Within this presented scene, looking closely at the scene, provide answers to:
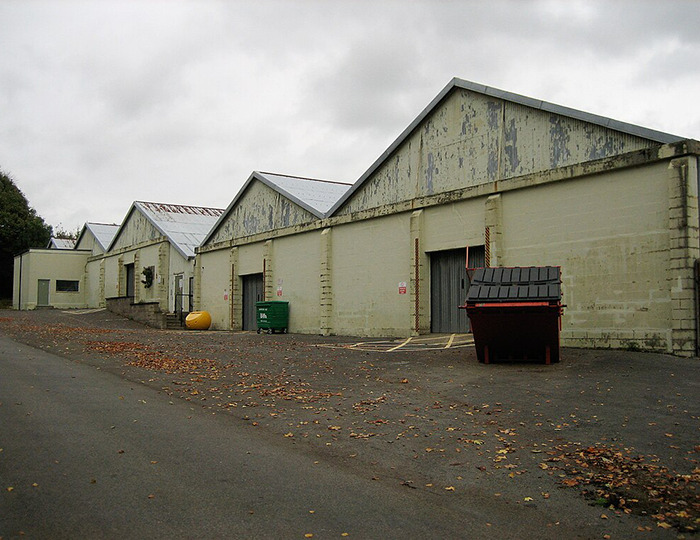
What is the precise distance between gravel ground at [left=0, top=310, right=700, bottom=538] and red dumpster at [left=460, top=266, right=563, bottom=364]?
35 centimetres

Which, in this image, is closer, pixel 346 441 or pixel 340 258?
pixel 346 441

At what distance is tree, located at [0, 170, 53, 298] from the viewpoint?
5131cm

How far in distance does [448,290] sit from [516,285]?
678 centimetres

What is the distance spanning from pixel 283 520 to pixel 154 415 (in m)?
4.21

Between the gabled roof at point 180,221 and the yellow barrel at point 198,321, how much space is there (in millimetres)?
4737

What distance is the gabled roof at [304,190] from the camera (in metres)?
25.5

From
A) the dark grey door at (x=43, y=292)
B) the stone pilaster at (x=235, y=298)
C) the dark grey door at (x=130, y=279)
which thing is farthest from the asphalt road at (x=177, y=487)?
the dark grey door at (x=43, y=292)

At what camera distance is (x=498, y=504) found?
537cm

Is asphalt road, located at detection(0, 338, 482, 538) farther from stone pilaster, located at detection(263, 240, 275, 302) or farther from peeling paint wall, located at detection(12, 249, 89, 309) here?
peeling paint wall, located at detection(12, 249, 89, 309)

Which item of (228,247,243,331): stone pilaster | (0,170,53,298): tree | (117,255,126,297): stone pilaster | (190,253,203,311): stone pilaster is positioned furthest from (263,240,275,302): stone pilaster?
(0,170,53,298): tree

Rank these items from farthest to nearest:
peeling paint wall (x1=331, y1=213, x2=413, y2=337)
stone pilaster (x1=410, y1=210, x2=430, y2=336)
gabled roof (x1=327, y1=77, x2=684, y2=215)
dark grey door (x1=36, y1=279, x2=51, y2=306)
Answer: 1. dark grey door (x1=36, y1=279, x2=51, y2=306)
2. peeling paint wall (x1=331, y1=213, x2=413, y2=337)
3. stone pilaster (x1=410, y1=210, x2=430, y2=336)
4. gabled roof (x1=327, y1=77, x2=684, y2=215)

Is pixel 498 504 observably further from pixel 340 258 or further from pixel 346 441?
pixel 340 258

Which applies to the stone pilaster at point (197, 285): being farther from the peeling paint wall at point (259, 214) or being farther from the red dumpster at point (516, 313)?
the red dumpster at point (516, 313)

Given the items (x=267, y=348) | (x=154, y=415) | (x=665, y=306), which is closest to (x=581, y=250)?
(x=665, y=306)
